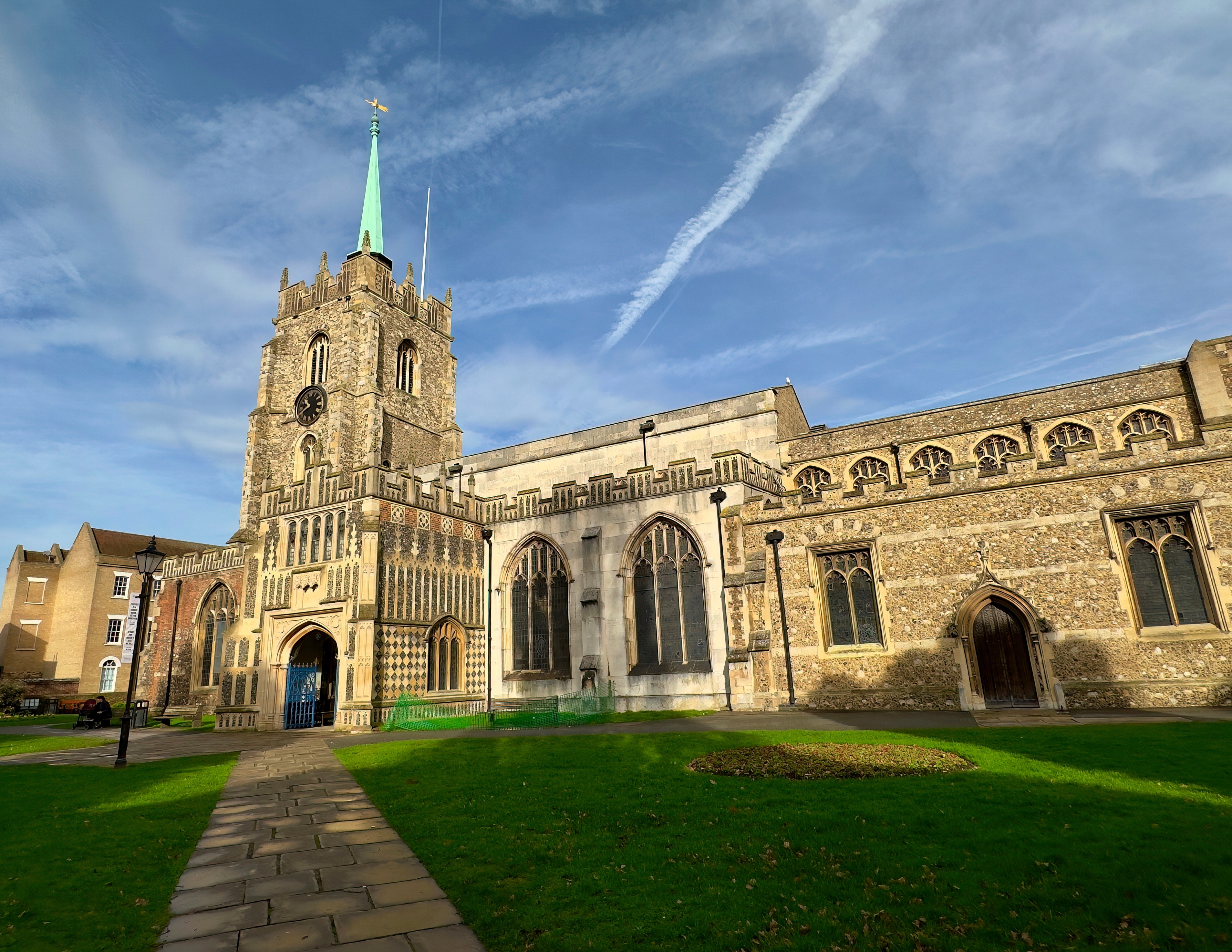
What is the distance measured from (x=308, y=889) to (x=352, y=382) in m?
37.7

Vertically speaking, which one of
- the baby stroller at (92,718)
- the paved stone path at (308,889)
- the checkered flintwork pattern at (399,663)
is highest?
the checkered flintwork pattern at (399,663)

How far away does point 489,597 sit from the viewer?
93.5ft

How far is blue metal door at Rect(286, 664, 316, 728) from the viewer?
25.3m

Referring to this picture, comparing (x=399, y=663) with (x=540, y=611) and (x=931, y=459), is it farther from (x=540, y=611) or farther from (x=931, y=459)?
(x=931, y=459)

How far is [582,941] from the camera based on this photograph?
4.62 m

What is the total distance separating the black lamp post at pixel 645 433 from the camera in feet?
105

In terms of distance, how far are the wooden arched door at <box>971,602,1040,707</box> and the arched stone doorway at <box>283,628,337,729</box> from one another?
802 inches

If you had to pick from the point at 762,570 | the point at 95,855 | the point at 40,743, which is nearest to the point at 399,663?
the point at 40,743

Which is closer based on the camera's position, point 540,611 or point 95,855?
point 95,855

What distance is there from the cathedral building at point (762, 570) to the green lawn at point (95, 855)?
11987mm

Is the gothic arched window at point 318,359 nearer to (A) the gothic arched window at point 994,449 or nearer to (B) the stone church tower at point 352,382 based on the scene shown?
(B) the stone church tower at point 352,382

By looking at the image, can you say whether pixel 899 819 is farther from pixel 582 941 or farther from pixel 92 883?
pixel 92 883

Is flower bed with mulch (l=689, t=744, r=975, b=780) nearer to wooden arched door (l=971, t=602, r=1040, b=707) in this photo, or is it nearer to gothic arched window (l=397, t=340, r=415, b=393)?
wooden arched door (l=971, t=602, r=1040, b=707)

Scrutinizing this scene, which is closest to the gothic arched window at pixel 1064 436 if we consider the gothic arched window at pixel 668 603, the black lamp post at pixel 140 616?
the gothic arched window at pixel 668 603
